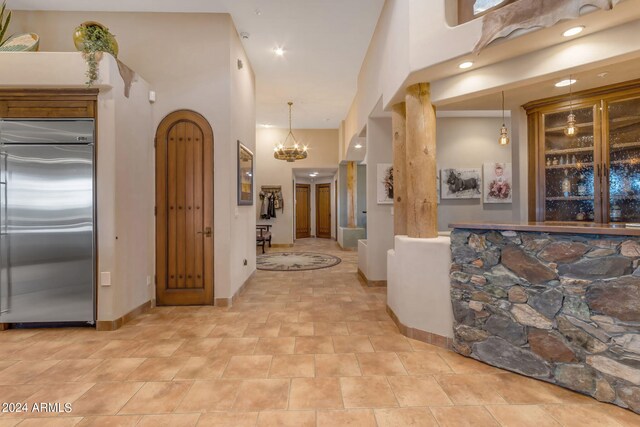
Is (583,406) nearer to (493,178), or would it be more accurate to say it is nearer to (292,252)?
(493,178)

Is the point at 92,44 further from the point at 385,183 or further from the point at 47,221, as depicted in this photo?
the point at 385,183

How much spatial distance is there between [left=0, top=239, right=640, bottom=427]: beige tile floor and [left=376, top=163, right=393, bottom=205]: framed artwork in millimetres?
2025

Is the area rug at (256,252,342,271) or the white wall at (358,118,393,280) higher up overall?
the white wall at (358,118,393,280)

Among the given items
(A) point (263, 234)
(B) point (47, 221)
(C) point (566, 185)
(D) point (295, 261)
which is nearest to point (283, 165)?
(A) point (263, 234)

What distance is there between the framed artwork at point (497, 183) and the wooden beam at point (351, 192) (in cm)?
404

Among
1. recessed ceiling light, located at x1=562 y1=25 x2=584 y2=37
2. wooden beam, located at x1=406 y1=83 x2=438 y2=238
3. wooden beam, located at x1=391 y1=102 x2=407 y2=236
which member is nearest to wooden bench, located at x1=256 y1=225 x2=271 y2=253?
wooden beam, located at x1=391 y1=102 x2=407 y2=236

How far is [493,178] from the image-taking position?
5961mm

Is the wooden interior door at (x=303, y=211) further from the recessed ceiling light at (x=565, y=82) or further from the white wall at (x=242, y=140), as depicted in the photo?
the recessed ceiling light at (x=565, y=82)

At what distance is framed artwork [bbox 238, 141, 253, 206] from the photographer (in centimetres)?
438

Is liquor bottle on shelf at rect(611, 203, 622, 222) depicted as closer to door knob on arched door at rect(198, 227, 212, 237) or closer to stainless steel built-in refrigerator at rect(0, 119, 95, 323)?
door knob on arched door at rect(198, 227, 212, 237)

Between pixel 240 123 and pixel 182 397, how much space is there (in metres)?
3.62

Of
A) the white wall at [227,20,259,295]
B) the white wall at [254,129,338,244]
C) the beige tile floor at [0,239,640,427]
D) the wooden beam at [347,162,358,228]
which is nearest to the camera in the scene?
the beige tile floor at [0,239,640,427]

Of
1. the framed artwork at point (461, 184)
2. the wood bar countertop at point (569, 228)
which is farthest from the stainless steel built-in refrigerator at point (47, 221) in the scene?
the framed artwork at point (461, 184)

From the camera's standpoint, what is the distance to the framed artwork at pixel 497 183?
5945 mm
